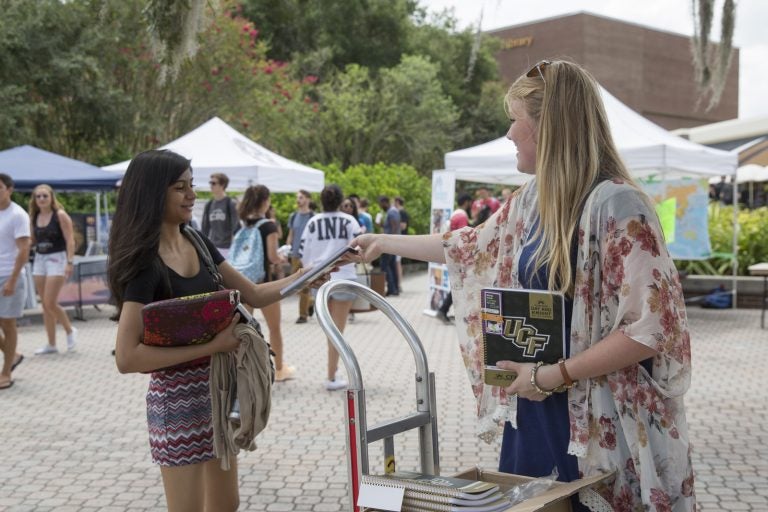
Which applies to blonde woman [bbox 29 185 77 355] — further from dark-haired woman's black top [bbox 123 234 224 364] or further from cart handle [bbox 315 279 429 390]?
cart handle [bbox 315 279 429 390]

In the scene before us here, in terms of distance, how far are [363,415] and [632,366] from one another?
26.3 inches

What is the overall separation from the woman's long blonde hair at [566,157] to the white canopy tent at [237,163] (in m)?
11.0

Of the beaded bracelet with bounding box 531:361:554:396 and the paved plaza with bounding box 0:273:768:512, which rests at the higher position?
the beaded bracelet with bounding box 531:361:554:396

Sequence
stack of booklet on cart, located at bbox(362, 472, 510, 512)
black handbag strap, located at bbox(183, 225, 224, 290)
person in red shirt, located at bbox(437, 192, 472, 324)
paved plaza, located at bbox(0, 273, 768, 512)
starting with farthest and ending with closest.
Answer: person in red shirt, located at bbox(437, 192, 472, 324)
paved plaza, located at bbox(0, 273, 768, 512)
black handbag strap, located at bbox(183, 225, 224, 290)
stack of booklet on cart, located at bbox(362, 472, 510, 512)

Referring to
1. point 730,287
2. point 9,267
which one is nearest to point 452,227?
point 730,287

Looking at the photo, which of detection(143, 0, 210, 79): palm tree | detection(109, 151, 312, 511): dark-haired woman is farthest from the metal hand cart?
detection(143, 0, 210, 79): palm tree

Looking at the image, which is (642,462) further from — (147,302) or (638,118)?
(638,118)

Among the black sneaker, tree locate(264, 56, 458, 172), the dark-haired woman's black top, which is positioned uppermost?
tree locate(264, 56, 458, 172)

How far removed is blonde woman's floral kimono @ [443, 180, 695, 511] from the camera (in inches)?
78.2

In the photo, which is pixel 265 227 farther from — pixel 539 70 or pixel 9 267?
pixel 539 70

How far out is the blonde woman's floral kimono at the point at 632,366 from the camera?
199cm

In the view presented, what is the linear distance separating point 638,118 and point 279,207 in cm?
979

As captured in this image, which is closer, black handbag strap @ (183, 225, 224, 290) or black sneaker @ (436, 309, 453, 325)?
black handbag strap @ (183, 225, 224, 290)

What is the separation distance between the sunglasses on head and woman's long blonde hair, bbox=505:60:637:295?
0.07ft
